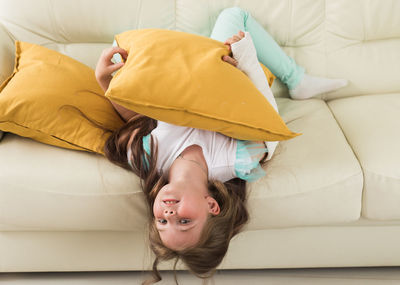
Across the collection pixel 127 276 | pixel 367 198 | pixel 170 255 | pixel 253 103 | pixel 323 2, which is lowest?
pixel 127 276

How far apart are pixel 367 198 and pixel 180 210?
1.87 ft

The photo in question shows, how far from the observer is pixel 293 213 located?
1146mm

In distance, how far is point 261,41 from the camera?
1470 millimetres

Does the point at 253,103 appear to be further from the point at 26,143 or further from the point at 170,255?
the point at 26,143

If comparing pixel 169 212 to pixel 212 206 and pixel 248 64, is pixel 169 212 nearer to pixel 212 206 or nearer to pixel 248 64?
pixel 212 206

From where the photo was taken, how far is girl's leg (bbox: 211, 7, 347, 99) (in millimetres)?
1421

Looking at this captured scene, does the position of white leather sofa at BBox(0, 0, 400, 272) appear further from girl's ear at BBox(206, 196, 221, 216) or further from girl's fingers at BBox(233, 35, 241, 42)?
girl's fingers at BBox(233, 35, 241, 42)

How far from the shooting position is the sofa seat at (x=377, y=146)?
1127 millimetres

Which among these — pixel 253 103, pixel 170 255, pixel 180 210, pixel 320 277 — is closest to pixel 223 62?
pixel 253 103

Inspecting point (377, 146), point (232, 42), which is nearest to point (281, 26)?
point (232, 42)

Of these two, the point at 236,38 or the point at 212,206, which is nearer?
the point at 212,206

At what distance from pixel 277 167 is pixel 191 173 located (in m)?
0.27

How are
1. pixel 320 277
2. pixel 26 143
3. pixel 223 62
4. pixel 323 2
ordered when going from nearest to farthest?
pixel 223 62, pixel 26 143, pixel 320 277, pixel 323 2

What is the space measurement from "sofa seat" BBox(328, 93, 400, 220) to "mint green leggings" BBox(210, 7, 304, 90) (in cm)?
22
